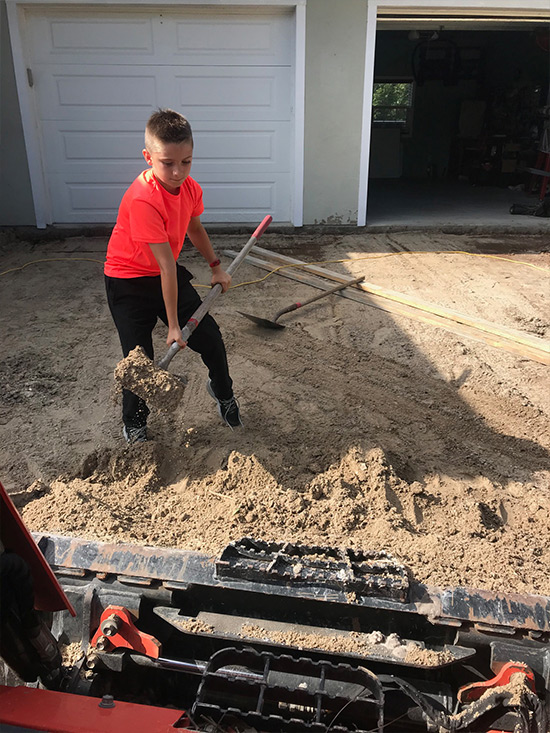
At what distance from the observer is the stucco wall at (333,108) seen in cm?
742

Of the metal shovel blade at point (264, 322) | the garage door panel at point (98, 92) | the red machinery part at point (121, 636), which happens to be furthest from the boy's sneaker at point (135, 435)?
the garage door panel at point (98, 92)

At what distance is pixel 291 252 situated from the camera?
7.35 m

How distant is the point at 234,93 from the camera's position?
774 cm

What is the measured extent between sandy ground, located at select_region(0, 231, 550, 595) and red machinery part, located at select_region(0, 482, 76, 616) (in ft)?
2.66

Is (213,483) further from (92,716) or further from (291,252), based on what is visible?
(291,252)

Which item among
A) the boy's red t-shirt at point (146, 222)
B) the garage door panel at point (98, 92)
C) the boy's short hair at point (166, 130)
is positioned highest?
the garage door panel at point (98, 92)

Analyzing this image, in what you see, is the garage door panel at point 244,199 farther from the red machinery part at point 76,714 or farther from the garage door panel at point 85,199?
the red machinery part at point 76,714

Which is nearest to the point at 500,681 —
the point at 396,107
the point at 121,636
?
the point at 121,636

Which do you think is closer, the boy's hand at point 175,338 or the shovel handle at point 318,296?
the boy's hand at point 175,338

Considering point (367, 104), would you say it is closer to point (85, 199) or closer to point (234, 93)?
point (234, 93)

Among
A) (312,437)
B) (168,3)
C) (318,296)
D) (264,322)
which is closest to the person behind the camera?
(312,437)

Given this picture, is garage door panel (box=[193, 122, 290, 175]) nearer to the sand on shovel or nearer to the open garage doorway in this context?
the open garage doorway

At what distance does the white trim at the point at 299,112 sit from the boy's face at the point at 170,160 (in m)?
5.76

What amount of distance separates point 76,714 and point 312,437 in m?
2.20
